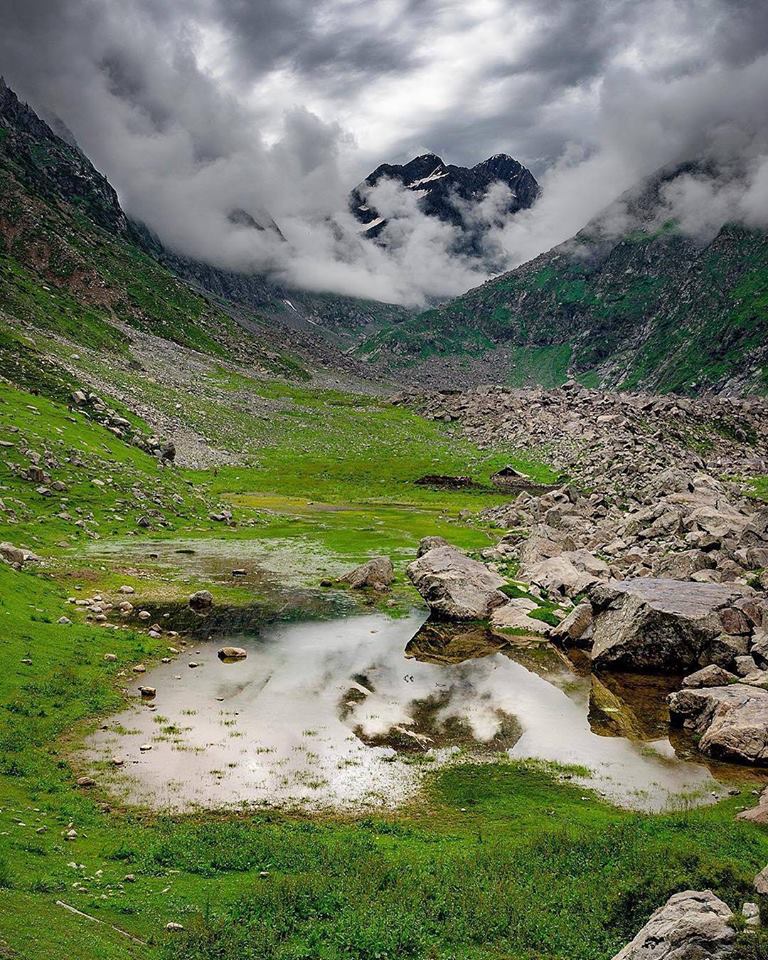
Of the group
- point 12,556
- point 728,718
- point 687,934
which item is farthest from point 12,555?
point 687,934

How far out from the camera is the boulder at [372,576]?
2345 inches

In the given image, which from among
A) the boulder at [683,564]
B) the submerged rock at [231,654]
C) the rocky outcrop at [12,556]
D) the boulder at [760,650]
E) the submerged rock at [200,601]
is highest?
the boulder at [683,564]

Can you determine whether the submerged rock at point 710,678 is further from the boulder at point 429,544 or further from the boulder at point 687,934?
the boulder at point 429,544

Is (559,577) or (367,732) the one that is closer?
(367,732)

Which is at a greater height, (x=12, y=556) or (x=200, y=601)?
(x=12, y=556)

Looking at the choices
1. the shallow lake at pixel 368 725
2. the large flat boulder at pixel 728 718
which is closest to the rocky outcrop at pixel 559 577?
the shallow lake at pixel 368 725

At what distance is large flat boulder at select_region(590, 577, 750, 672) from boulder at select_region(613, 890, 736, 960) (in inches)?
1016

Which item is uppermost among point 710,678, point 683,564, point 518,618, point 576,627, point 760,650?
point 683,564

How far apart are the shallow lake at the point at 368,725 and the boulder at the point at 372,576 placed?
13.5 metres

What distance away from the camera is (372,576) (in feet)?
198

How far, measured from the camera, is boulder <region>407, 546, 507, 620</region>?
2026 inches

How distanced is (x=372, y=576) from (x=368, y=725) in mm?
27964

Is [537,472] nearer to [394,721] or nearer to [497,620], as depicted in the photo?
[497,620]

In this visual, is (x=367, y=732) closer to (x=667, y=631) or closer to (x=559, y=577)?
(x=667, y=631)
